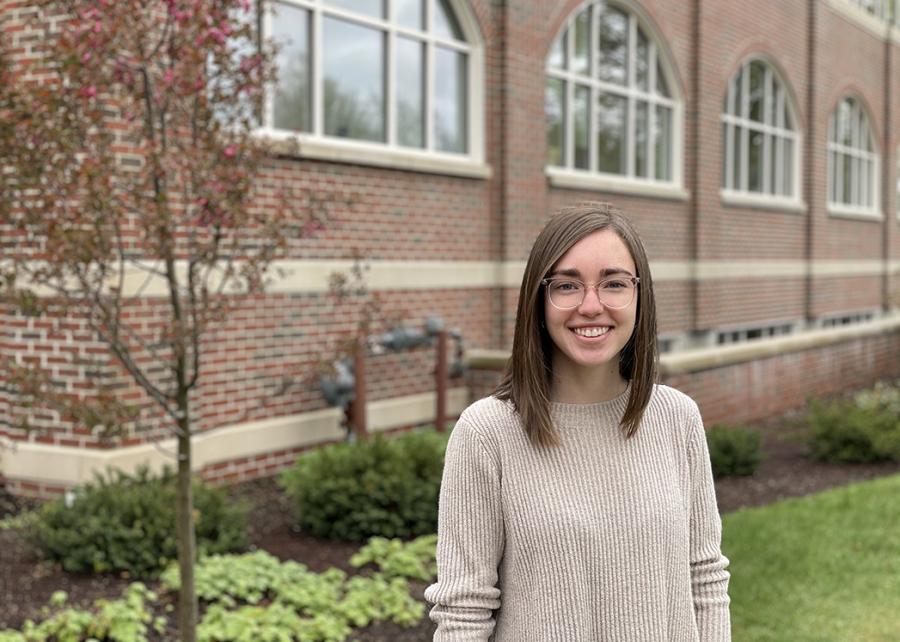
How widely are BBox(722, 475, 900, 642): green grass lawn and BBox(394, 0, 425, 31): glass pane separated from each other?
5.60 meters

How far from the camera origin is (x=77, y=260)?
396 cm

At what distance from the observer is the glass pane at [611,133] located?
13.5 meters

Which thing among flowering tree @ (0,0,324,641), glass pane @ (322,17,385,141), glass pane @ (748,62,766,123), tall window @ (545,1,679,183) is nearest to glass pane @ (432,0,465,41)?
glass pane @ (322,17,385,141)

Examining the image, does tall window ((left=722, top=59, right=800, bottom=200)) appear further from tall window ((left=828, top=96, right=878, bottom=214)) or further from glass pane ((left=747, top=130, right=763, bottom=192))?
tall window ((left=828, top=96, right=878, bottom=214))

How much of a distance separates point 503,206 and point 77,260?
7.53m

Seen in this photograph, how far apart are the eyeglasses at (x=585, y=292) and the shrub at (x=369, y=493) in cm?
467

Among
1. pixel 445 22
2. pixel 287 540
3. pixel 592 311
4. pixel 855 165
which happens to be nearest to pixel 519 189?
pixel 445 22

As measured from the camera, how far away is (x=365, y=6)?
31.9 feet

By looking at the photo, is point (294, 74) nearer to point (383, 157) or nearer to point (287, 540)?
point (383, 157)

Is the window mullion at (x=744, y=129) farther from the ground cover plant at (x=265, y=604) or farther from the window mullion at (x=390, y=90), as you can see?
the ground cover plant at (x=265, y=604)

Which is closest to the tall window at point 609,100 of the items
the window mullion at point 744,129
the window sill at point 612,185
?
the window sill at point 612,185

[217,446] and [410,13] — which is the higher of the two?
[410,13]

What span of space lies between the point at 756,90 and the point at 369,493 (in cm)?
1277

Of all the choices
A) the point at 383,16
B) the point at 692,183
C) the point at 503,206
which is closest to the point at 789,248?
the point at 692,183
